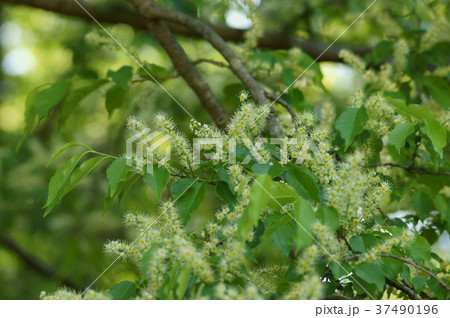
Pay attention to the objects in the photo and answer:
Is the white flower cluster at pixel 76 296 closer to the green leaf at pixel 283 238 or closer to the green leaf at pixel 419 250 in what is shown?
Result: the green leaf at pixel 283 238

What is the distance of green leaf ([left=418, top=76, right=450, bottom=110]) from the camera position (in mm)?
2471

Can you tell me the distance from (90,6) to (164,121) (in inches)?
80.0

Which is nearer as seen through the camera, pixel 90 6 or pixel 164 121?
pixel 164 121

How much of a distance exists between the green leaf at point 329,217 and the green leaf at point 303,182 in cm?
15

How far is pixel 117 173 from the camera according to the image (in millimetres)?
1560

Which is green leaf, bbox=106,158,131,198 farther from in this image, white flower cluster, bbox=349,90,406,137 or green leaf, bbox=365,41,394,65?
green leaf, bbox=365,41,394,65

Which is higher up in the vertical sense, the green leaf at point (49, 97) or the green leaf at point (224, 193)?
the green leaf at point (49, 97)

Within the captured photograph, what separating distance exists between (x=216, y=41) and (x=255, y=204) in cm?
139

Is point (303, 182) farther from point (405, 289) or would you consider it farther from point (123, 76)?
point (123, 76)

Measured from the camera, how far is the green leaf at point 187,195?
1.59 metres

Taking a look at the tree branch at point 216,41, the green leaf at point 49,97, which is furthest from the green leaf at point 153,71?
the green leaf at point 49,97
